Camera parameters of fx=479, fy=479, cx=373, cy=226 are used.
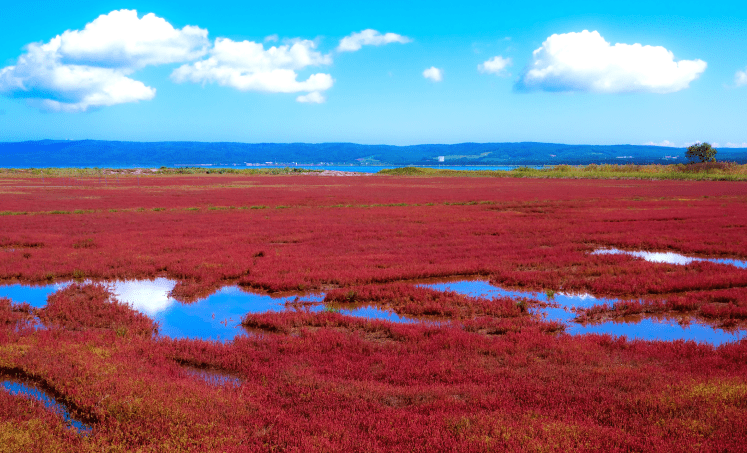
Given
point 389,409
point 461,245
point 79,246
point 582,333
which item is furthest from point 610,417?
point 79,246

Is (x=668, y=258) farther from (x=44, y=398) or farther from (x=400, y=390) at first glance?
(x=44, y=398)

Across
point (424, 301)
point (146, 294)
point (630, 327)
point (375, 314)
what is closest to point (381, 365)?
point (375, 314)

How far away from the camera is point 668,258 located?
18.3 meters

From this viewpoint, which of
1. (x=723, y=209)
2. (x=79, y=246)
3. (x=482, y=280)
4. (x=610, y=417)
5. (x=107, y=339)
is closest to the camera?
(x=610, y=417)

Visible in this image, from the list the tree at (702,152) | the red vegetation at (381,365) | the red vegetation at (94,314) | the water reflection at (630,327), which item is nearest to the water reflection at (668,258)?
the red vegetation at (381,365)

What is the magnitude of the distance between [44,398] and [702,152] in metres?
155

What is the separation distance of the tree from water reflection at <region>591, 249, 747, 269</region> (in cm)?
13373

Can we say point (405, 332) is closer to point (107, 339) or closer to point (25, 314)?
point (107, 339)

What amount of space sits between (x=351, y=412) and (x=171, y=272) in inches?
450

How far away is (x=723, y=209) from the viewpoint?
35.2 meters

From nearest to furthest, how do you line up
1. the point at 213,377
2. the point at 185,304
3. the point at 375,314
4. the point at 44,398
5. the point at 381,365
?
the point at 44,398
the point at 213,377
the point at 381,365
the point at 375,314
the point at 185,304

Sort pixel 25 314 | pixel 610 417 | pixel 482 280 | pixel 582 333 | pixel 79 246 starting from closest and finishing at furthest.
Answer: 1. pixel 610 417
2. pixel 582 333
3. pixel 25 314
4. pixel 482 280
5. pixel 79 246

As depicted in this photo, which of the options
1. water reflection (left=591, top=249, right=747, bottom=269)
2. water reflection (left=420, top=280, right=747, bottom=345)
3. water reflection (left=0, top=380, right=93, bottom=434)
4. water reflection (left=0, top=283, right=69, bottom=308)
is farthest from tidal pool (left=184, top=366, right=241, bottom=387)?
water reflection (left=591, top=249, right=747, bottom=269)

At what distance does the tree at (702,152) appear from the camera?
128 m
